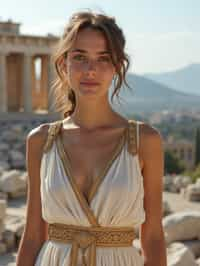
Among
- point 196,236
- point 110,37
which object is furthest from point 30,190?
point 196,236

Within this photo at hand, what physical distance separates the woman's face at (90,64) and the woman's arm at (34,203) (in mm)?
311

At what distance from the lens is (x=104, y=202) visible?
9.34 feet

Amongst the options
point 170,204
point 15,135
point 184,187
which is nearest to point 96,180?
point 170,204

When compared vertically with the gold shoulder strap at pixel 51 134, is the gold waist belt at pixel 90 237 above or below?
below

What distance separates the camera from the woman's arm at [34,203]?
310 centimetres

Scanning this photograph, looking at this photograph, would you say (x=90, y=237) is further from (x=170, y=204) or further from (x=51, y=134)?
(x=170, y=204)

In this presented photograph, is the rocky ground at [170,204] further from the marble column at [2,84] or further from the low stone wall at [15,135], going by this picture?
the marble column at [2,84]

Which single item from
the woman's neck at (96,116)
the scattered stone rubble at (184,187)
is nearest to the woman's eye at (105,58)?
the woman's neck at (96,116)

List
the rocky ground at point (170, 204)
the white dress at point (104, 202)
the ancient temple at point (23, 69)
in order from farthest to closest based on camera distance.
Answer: the ancient temple at point (23, 69)
the rocky ground at point (170, 204)
the white dress at point (104, 202)

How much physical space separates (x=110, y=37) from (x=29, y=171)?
0.75m

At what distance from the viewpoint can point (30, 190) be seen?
313 cm

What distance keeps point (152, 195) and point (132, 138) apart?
0.28m

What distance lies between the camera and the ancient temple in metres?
34.4

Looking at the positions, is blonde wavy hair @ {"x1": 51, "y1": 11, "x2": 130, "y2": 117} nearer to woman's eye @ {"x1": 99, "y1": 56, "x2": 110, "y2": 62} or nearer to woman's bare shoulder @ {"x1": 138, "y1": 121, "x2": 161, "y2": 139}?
woman's eye @ {"x1": 99, "y1": 56, "x2": 110, "y2": 62}
